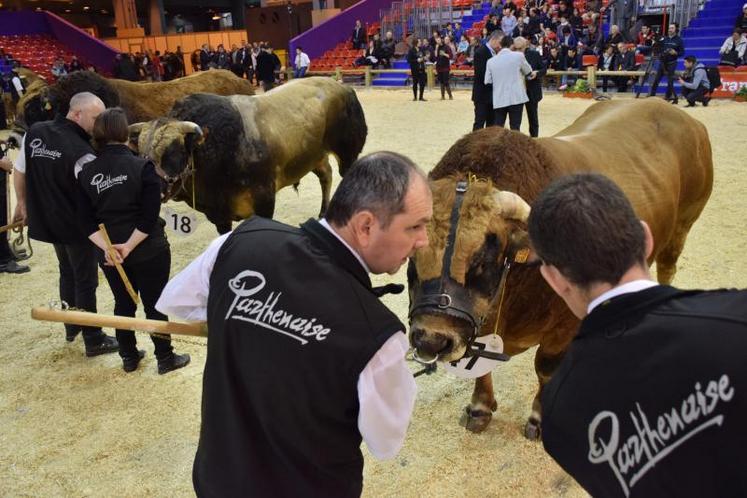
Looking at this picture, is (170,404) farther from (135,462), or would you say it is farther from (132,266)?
(132,266)

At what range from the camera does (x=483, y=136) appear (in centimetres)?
289

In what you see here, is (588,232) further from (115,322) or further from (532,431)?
(532,431)

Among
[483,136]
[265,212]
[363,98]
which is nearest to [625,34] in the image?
[363,98]

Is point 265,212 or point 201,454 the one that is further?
point 265,212

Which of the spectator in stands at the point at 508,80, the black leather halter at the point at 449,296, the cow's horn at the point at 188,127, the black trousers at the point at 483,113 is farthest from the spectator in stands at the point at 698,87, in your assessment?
the black leather halter at the point at 449,296

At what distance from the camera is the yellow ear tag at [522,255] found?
248 centimetres

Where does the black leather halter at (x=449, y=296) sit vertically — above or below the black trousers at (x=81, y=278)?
above

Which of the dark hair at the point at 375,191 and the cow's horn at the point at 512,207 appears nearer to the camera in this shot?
the dark hair at the point at 375,191

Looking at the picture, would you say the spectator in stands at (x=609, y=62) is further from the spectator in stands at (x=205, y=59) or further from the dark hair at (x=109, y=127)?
the spectator in stands at (x=205, y=59)

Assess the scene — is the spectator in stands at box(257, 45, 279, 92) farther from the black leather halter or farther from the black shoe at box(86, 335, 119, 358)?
the black leather halter

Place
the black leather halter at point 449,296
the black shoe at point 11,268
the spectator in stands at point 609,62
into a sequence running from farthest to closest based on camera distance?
the spectator in stands at point 609,62, the black shoe at point 11,268, the black leather halter at point 449,296

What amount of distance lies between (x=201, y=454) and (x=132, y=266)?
2.25 meters

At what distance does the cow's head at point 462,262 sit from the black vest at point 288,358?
88cm

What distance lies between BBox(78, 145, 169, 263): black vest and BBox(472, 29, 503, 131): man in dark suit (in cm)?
620
